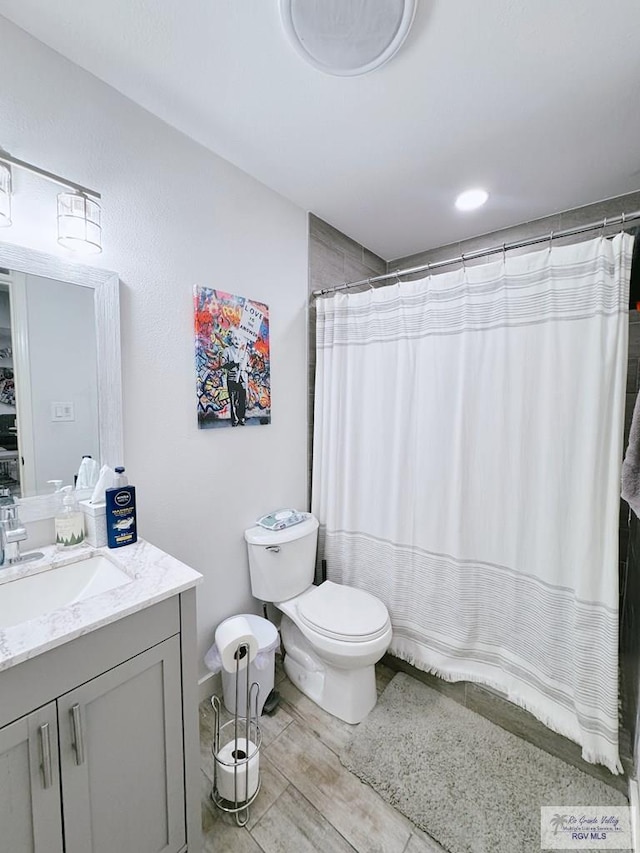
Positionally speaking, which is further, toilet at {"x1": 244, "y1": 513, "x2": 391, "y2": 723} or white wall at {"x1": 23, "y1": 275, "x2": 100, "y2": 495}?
toilet at {"x1": 244, "y1": 513, "x2": 391, "y2": 723}

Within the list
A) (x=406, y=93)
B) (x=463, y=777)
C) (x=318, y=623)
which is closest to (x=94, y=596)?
(x=318, y=623)

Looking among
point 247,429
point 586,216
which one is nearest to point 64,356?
point 247,429

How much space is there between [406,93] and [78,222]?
3.93ft

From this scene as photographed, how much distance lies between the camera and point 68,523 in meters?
1.14

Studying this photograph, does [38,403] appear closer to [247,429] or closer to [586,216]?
[247,429]

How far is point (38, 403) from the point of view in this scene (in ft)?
3.73

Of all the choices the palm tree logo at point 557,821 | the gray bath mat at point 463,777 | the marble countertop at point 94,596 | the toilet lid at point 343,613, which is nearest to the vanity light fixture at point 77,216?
the marble countertop at point 94,596

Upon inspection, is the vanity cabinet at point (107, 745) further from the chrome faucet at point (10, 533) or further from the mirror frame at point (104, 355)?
the mirror frame at point (104, 355)

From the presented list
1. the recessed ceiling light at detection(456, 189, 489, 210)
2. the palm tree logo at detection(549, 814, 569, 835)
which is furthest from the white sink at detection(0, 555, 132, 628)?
the recessed ceiling light at detection(456, 189, 489, 210)

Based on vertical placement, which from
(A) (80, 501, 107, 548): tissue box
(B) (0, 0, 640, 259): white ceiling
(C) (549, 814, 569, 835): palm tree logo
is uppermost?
(B) (0, 0, 640, 259): white ceiling

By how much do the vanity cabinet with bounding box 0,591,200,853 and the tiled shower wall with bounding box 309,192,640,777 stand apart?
1.30 metres

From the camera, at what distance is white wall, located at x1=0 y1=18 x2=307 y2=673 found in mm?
1111

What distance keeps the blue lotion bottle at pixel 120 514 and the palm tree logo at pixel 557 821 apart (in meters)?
1.67

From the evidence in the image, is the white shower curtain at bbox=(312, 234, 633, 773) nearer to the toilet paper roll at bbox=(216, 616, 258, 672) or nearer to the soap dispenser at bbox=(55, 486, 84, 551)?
the toilet paper roll at bbox=(216, 616, 258, 672)
